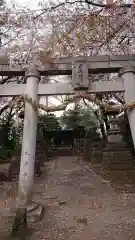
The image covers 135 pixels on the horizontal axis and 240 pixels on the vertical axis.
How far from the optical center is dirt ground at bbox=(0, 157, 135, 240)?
455 cm

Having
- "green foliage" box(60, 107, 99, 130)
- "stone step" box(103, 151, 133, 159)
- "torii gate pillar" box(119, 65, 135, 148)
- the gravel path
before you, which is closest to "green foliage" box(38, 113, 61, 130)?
"green foliage" box(60, 107, 99, 130)

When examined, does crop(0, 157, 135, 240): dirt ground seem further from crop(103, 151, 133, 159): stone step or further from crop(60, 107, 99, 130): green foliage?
crop(60, 107, 99, 130): green foliage

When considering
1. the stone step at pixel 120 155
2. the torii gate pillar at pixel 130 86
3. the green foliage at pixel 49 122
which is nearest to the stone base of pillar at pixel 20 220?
the torii gate pillar at pixel 130 86

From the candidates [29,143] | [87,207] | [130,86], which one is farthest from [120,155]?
[29,143]

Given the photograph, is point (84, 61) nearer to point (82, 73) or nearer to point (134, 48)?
point (82, 73)

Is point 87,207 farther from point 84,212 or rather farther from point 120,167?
point 120,167

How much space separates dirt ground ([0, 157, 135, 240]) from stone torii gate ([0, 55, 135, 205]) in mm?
1324

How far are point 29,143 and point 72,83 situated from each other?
1.57 meters

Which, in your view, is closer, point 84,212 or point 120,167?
point 84,212

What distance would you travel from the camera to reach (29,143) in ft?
18.8

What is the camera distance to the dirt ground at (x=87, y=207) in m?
4.55

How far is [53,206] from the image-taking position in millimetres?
6227

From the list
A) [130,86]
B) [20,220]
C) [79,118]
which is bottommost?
[20,220]

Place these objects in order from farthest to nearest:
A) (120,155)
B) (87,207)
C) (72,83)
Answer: (120,155)
(87,207)
(72,83)
